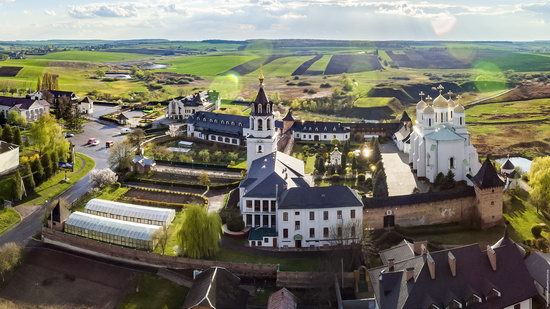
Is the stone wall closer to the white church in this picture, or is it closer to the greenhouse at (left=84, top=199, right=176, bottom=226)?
the white church

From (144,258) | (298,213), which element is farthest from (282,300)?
(144,258)

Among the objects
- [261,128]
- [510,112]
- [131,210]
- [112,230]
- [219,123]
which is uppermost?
[261,128]

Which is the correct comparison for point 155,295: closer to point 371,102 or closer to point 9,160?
point 9,160

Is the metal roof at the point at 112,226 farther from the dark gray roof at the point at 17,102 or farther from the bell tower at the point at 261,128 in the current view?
the dark gray roof at the point at 17,102

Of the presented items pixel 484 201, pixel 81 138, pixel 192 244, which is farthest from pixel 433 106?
pixel 81 138

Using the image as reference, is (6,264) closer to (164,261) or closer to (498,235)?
(164,261)

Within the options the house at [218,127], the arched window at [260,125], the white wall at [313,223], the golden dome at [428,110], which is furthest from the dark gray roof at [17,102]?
the golden dome at [428,110]
